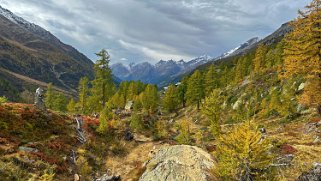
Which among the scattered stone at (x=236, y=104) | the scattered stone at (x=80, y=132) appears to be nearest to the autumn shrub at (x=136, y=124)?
the scattered stone at (x=80, y=132)

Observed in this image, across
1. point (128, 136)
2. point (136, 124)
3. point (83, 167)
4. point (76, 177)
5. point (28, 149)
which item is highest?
point (136, 124)

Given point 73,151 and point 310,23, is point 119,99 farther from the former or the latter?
point 310,23

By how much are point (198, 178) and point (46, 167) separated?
16.6 m

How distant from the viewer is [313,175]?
655 inches

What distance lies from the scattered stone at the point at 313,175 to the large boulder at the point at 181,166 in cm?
529

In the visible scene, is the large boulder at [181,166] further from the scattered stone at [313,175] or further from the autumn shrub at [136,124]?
the autumn shrub at [136,124]

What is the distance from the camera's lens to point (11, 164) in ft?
84.7

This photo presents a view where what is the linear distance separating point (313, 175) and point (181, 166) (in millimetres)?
7805

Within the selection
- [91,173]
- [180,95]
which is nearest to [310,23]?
[91,173]

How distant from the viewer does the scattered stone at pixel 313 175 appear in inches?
647

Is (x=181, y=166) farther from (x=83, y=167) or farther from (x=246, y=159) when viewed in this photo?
(x=83, y=167)

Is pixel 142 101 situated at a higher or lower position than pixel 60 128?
higher

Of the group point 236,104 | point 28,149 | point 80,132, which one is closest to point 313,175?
point 28,149

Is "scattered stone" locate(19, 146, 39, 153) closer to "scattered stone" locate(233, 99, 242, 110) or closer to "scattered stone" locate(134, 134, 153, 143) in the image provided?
"scattered stone" locate(134, 134, 153, 143)
